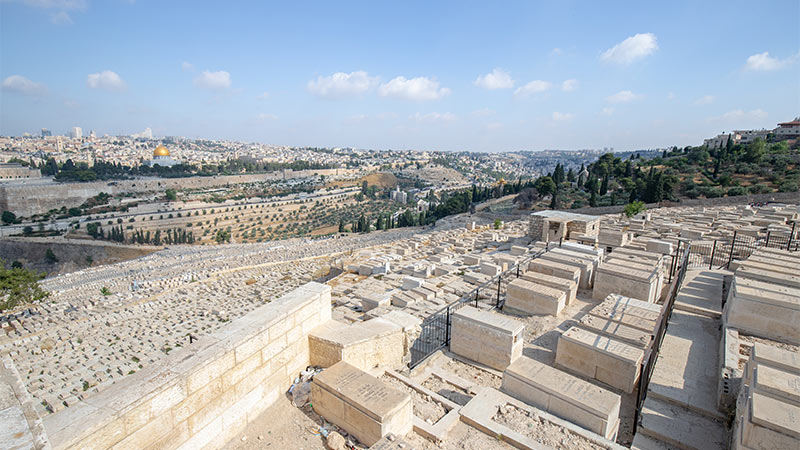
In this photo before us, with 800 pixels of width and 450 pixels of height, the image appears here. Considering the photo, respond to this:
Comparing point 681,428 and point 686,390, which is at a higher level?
point 686,390

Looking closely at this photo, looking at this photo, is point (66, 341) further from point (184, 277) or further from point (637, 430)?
point (637, 430)

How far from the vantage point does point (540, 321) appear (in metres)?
6.88

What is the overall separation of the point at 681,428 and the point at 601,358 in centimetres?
116

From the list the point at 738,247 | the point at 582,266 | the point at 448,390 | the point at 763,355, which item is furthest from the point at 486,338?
the point at 738,247

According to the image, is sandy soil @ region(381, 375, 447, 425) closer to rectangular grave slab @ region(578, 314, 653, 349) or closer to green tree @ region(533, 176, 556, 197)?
rectangular grave slab @ region(578, 314, 653, 349)

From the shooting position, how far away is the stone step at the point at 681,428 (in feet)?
12.2

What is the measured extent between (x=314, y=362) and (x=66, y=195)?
7689 cm

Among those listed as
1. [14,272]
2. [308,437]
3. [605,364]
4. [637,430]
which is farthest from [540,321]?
[14,272]

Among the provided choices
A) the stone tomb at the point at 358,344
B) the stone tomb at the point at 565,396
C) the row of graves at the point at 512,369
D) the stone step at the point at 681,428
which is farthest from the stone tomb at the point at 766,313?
the stone tomb at the point at 358,344

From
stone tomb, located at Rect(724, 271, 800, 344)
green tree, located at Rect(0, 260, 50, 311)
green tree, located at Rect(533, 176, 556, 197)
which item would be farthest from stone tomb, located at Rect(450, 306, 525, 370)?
green tree, located at Rect(533, 176, 556, 197)

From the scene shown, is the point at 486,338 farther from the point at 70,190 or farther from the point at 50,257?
the point at 70,190

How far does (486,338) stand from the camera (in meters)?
5.45

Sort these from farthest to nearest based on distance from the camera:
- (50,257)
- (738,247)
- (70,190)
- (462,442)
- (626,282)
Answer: (70,190), (50,257), (738,247), (626,282), (462,442)

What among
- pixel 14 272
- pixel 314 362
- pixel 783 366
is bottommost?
pixel 14 272
